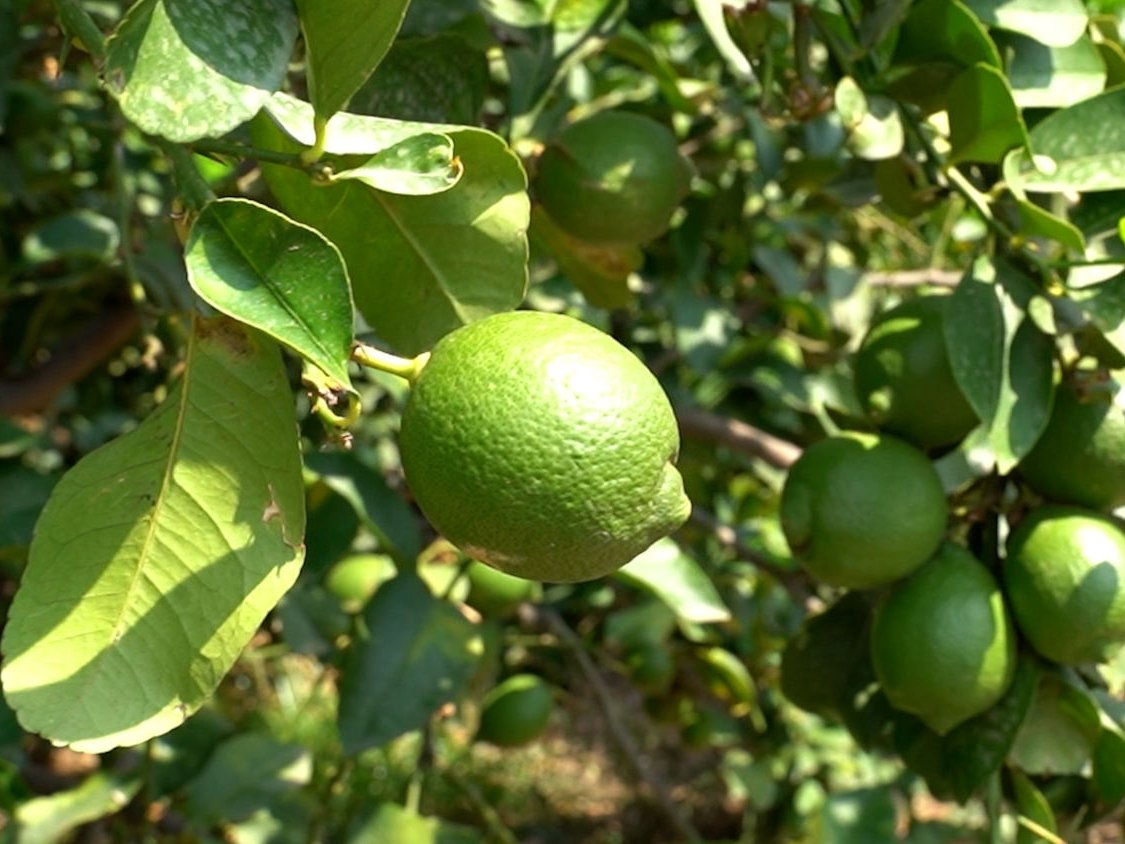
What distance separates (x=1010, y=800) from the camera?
1154mm

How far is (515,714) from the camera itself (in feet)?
6.09

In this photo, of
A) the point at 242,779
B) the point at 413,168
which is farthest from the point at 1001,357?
the point at 242,779

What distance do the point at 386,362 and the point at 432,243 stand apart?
13 cm

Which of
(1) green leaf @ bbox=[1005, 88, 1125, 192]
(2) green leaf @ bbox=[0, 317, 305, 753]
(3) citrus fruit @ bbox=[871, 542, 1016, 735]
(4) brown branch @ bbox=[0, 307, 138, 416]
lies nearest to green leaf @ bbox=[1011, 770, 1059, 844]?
(3) citrus fruit @ bbox=[871, 542, 1016, 735]

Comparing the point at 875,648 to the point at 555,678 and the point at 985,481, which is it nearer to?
the point at 985,481

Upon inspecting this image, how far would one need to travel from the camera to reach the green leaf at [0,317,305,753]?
69 centimetres

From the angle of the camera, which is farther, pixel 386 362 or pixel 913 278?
pixel 913 278

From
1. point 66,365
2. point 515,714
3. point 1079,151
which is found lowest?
point 515,714

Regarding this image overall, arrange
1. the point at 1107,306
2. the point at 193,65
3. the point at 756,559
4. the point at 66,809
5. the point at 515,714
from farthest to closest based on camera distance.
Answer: the point at 515,714, the point at 756,559, the point at 66,809, the point at 1107,306, the point at 193,65

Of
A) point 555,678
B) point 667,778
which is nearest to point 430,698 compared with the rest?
point 555,678

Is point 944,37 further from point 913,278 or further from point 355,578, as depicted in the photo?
point 355,578

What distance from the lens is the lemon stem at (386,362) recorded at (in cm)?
71

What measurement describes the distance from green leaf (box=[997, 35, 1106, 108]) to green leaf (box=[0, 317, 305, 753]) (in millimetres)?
712

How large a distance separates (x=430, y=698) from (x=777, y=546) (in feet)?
5.74
